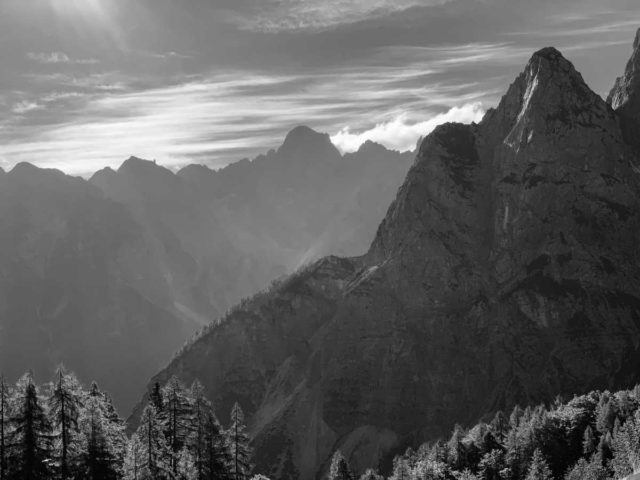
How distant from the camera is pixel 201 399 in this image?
110 metres

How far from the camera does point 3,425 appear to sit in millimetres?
88312

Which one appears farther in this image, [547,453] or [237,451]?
[547,453]

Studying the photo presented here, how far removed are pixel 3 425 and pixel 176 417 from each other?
88.4ft

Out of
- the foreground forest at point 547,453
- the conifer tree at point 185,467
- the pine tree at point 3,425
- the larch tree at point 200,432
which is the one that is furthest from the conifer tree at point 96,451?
the foreground forest at point 547,453

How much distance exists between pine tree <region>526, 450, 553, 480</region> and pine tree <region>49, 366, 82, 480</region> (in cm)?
9372

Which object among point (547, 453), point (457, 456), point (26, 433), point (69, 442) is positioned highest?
point (26, 433)

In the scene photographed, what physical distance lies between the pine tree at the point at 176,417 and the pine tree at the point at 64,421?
62.7 ft

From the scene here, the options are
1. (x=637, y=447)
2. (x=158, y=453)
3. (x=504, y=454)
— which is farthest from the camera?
(x=504, y=454)

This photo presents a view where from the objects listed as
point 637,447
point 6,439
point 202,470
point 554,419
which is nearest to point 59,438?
point 6,439

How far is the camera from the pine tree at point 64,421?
298 ft

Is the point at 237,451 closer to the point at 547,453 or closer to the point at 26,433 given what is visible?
the point at 26,433

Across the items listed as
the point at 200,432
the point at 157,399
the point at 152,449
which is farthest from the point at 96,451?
the point at 157,399

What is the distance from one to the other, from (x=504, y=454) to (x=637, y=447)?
44.3 meters

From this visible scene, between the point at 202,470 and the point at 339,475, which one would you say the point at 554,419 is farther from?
the point at 202,470
